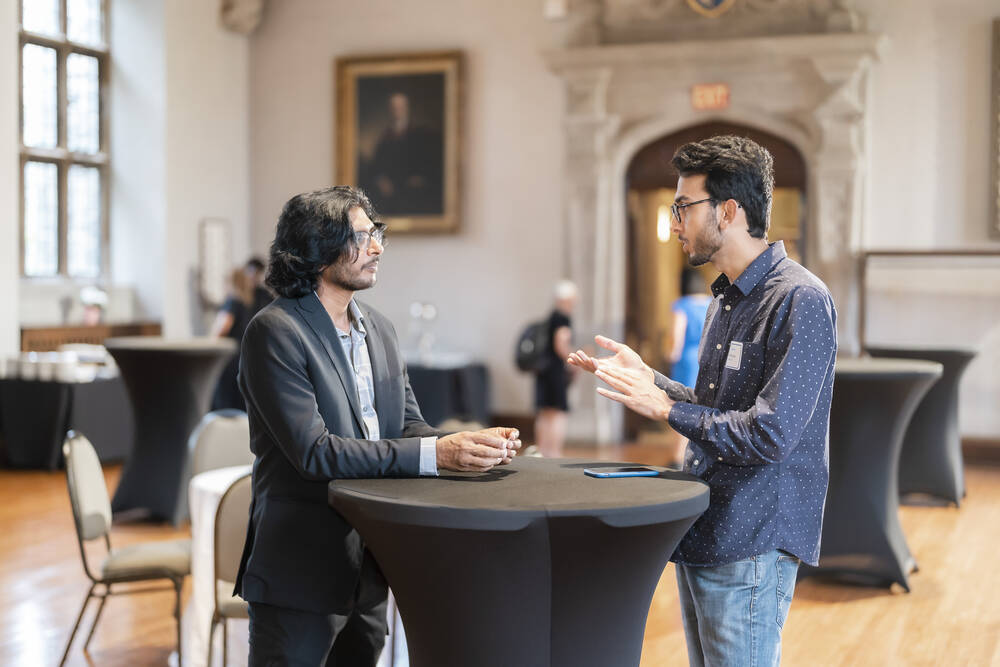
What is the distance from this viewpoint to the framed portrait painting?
11383 mm

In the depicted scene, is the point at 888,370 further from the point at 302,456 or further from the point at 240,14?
the point at 240,14

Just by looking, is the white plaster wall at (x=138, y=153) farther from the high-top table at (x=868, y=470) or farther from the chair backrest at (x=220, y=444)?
the high-top table at (x=868, y=470)

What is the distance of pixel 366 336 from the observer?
2.71m

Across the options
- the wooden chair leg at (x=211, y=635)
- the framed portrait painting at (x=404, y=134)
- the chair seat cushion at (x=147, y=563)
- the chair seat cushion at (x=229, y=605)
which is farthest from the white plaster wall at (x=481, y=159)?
the chair seat cushion at (x=229, y=605)

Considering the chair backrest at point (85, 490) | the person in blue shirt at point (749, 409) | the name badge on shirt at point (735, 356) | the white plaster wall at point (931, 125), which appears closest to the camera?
the person in blue shirt at point (749, 409)

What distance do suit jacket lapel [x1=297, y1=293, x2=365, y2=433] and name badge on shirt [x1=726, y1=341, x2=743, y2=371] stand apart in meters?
0.86

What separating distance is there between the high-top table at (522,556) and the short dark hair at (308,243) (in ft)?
1.60

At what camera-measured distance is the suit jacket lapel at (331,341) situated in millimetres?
2539

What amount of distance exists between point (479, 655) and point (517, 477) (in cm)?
41

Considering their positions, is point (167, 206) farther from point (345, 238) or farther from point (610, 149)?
point (345, 238)

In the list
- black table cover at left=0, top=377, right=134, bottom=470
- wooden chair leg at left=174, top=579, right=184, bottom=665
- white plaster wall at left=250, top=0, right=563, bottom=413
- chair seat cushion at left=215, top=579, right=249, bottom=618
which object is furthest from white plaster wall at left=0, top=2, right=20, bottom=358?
chair seat cushion at left=215, top=579, right=249, bottom=618

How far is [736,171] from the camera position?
239cm

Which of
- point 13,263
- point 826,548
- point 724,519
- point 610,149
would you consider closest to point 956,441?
point 826,548

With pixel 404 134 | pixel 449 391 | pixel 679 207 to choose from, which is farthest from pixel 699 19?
pixel 679 207
